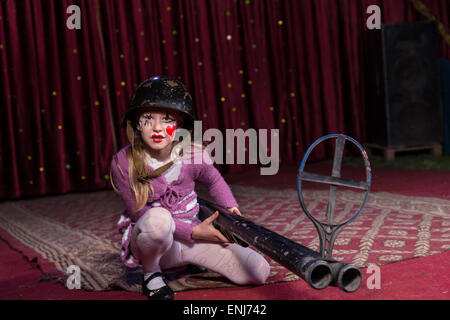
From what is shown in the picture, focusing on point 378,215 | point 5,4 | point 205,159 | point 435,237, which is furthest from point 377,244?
point 5,4

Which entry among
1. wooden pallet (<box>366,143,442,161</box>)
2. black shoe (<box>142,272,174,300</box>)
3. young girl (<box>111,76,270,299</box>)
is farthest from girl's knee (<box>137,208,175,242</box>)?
wooden pallet (<box>366,143,442,161</box>)

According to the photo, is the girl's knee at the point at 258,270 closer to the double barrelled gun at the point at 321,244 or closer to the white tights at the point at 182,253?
the white tights at the point at 182,253

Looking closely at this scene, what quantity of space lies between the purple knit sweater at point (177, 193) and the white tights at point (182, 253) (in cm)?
5

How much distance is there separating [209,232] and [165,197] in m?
0.18

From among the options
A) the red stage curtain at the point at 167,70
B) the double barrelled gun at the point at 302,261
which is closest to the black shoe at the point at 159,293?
the double barrelled gun at the point at 302,261

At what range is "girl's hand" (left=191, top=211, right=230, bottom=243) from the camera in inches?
52.6

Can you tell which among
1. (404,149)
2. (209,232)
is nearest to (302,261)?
(209,232)

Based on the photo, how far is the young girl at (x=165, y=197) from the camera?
135 cm

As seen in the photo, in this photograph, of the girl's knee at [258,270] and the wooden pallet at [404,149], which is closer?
the girl's knee at [258,270]

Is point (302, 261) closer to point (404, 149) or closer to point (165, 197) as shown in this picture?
point (165, 197)

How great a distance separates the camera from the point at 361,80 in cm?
435

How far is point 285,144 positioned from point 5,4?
239 centimetres

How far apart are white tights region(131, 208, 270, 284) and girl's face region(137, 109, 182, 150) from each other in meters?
0.20

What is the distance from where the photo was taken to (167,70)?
12.8 feet
